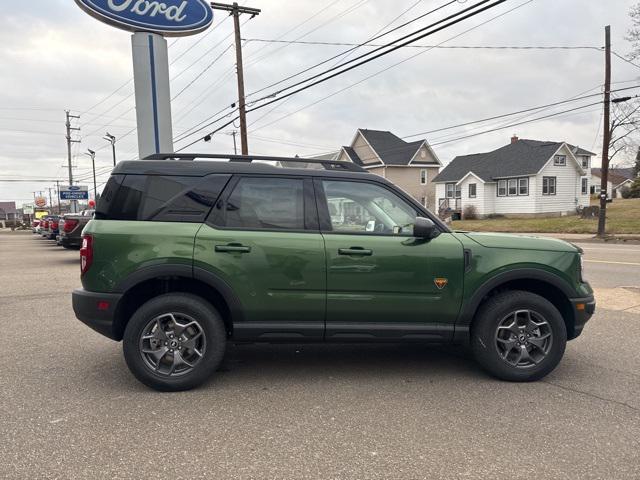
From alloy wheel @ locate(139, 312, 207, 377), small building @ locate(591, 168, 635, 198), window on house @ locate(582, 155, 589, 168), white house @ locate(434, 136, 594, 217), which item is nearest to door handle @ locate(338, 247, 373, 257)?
alloy wheel @ locate(139, 312, 207, 377)

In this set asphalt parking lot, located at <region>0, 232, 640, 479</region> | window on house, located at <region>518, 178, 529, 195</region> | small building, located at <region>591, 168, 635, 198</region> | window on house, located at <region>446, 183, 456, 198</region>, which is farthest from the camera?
small building, located at <region>591, 168, 635, 198</region>

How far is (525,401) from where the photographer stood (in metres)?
3.74

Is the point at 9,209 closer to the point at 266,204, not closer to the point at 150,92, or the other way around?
the point at 150,92

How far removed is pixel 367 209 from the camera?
419 cm

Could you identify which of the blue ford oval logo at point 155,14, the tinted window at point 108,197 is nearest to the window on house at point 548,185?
the blue ford oval logo at point 155,14

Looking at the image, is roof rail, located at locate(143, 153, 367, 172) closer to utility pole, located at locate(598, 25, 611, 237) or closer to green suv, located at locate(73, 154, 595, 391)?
green suv, located at locate(73, 154, 595, 391)

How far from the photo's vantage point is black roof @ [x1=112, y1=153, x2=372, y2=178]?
13.3 feet

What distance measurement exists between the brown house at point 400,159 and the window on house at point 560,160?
39.2 ft

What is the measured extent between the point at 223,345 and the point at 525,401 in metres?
2.47

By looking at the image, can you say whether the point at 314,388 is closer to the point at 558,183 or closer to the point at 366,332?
the point at 366,332

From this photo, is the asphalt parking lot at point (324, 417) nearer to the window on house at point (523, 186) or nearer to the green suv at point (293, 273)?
the green suv at point (293, 273)

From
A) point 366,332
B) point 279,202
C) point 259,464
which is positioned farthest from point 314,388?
point 279,202

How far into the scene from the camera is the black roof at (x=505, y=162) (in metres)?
36.3

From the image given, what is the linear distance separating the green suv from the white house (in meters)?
34.5
